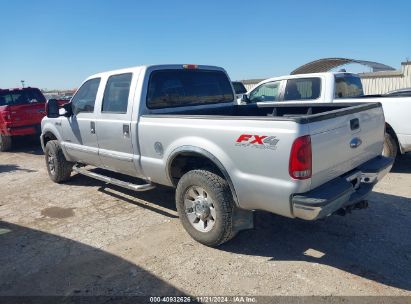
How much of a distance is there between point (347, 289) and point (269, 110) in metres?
2.71

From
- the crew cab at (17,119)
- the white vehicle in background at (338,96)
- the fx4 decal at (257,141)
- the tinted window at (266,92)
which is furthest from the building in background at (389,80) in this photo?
the fx4 decal at (257,141)

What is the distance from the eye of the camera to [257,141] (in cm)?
299

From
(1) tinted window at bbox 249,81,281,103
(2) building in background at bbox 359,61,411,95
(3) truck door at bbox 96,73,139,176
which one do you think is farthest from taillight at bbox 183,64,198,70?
(2) building in background at bbox 359,61,411,95

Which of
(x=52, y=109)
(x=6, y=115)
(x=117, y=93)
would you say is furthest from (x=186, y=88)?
(x=6, y=115)

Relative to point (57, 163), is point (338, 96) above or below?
above

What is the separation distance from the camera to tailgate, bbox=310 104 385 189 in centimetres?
290

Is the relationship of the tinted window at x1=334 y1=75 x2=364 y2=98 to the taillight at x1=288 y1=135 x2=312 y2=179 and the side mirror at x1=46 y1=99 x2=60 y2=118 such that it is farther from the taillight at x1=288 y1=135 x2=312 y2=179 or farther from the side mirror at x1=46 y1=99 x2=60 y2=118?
the side mirror at x1=46 y1=99 x2=60 y2=118

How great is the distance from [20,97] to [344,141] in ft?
35.6

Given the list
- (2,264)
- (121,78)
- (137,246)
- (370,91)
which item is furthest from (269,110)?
(370,91)

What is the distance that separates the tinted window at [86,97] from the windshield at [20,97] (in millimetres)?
6512

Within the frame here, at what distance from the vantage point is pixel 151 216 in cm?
472

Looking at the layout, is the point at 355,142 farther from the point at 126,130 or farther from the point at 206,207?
the point at 126,130

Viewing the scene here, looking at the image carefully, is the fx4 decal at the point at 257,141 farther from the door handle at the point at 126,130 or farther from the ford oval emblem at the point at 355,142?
the door handle at the point at 126,130

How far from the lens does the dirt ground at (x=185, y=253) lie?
3094 mm
